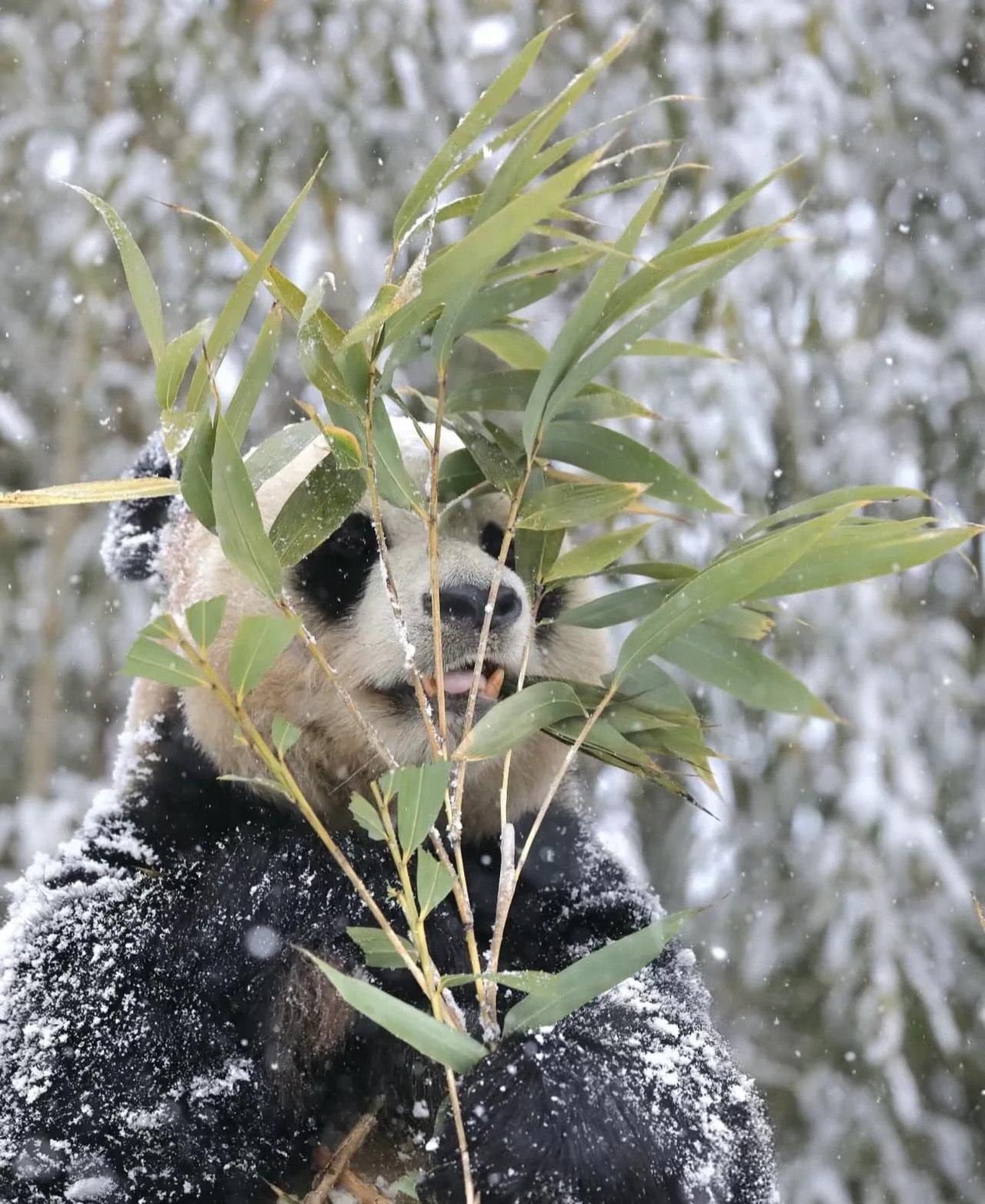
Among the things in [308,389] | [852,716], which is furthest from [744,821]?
[308,389]

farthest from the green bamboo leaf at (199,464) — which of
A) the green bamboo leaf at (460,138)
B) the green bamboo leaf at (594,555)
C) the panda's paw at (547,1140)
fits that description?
the panda's paw at (547,1140)

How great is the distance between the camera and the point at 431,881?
1173 millimetres

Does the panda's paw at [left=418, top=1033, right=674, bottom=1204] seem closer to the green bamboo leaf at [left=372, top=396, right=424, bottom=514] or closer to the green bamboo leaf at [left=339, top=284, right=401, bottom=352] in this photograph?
the green bamboo leaf at [left=372, top=396, right=424, bottom=514]

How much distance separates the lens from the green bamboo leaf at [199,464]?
4.07 ft

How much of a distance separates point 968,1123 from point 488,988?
3.52 meters

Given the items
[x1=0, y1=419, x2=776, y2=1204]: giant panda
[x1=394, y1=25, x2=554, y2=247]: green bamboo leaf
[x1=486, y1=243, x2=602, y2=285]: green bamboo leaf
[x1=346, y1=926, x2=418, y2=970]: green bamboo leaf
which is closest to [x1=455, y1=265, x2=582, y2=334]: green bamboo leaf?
[x1=486, y1=243, x2=602, y2=285]: green bamboo leaf

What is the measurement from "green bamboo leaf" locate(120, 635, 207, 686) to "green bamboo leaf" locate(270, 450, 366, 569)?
0.76 ft

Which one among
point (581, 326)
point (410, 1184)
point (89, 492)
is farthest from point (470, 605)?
point (410, 1184)

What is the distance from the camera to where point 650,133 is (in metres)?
4.12

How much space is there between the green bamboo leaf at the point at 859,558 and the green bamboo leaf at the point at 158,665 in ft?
1.86

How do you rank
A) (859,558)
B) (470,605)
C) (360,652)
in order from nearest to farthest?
1. (859,558)
2. (470,605)
3. (360,652)

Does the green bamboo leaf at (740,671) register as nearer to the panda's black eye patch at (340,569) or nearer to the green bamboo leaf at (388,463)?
the green bamboo leaf at (388,463)

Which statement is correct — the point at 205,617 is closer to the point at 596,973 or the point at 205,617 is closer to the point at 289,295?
the point at 289,295

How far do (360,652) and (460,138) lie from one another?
84cm
